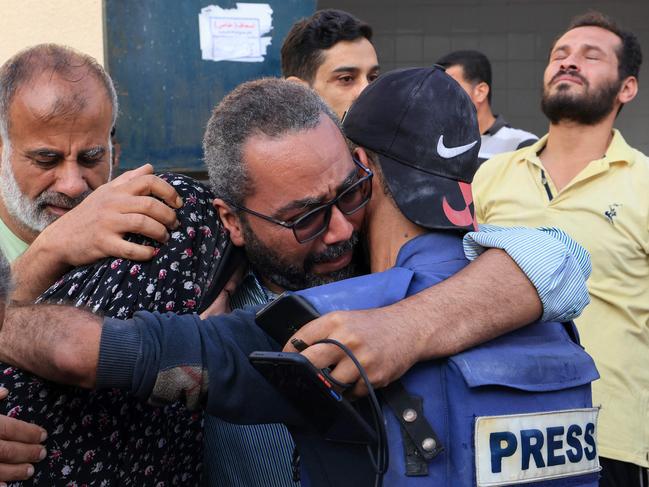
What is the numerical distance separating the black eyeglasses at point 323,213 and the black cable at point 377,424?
0.50 m

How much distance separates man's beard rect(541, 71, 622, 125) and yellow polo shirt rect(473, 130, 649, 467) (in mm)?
228

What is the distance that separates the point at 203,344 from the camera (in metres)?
1.59

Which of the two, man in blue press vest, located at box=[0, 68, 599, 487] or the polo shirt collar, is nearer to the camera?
man in blue press vest, located at box=[0, 68, 599, 487]

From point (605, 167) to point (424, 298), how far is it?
96.3 inches

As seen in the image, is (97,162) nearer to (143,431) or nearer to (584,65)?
(143,431)

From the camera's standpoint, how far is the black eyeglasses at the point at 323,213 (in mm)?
1868

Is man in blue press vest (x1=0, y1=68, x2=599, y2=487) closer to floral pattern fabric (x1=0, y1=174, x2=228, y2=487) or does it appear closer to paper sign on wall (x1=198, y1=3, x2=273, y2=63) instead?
floral pattern fabric (x1=0, y1=174, x2=228, y2=487)

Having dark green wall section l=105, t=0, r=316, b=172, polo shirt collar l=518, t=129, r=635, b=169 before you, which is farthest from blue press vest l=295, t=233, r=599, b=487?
dark green wall section l=105, t=0, r=316, b=172

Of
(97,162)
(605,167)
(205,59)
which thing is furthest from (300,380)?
(205,59)

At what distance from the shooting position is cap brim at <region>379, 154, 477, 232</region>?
1732 mm

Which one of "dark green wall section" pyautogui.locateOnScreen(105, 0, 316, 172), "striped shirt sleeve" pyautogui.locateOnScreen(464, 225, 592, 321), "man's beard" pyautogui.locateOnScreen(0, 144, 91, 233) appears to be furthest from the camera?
"dark green wall section" pyautogui.locateOnScreen(105, 0, 316, 172)

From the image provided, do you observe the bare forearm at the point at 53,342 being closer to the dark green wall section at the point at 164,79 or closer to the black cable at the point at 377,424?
the black cable at the point at 377,424

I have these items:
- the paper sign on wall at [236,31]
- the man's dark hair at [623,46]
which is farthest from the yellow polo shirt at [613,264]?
the paper sign on wall at [236,31]

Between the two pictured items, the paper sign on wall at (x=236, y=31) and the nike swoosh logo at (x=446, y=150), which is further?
the paper sign on wall at (x=236, y=31)
